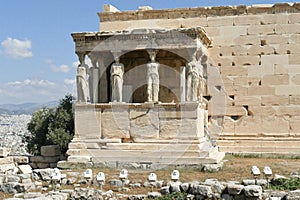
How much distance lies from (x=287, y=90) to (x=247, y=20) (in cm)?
259

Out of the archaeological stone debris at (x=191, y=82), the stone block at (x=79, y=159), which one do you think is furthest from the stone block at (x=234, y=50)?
the stone block at (x=79, y=159)

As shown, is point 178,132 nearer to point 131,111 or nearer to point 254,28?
point 131,111

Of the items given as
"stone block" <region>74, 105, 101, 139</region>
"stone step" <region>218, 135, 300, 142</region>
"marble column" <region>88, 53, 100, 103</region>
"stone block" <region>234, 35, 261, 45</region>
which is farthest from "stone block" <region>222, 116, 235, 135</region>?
"stone block" <region>74, 105, 101, 139</region>

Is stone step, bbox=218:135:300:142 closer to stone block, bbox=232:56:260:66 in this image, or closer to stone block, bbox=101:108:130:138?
stone block, bbox=232:56:260:66

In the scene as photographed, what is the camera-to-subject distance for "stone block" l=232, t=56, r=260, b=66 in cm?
1592

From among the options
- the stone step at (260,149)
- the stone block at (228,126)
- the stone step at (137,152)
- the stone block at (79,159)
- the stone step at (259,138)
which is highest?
the stone block at (228,126)

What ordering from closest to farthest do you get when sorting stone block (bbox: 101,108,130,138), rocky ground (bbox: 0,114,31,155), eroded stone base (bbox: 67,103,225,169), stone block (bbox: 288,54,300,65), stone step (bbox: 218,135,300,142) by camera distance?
eroded stone base (bbox: 67,103,225,169), stone block (bbox: 101,108,130,138), stone step (bbox: 218,135,300,142), stone block (bbox: 288,54,300,65), rocky ground (bbox: 0,114,31,155)

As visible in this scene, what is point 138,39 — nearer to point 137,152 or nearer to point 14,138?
point 137,152

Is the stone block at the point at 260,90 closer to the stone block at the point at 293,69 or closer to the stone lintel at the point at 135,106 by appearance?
the stone block at the point at 293,69

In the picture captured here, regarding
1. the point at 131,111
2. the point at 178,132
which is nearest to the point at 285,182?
the point at 178,132

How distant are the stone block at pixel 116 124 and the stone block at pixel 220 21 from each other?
14.9ft

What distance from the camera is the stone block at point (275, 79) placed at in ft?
51.4

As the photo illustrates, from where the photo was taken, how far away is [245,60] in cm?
1598

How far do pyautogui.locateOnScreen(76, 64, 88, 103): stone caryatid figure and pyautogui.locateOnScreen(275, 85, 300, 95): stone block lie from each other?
5.96 metres
